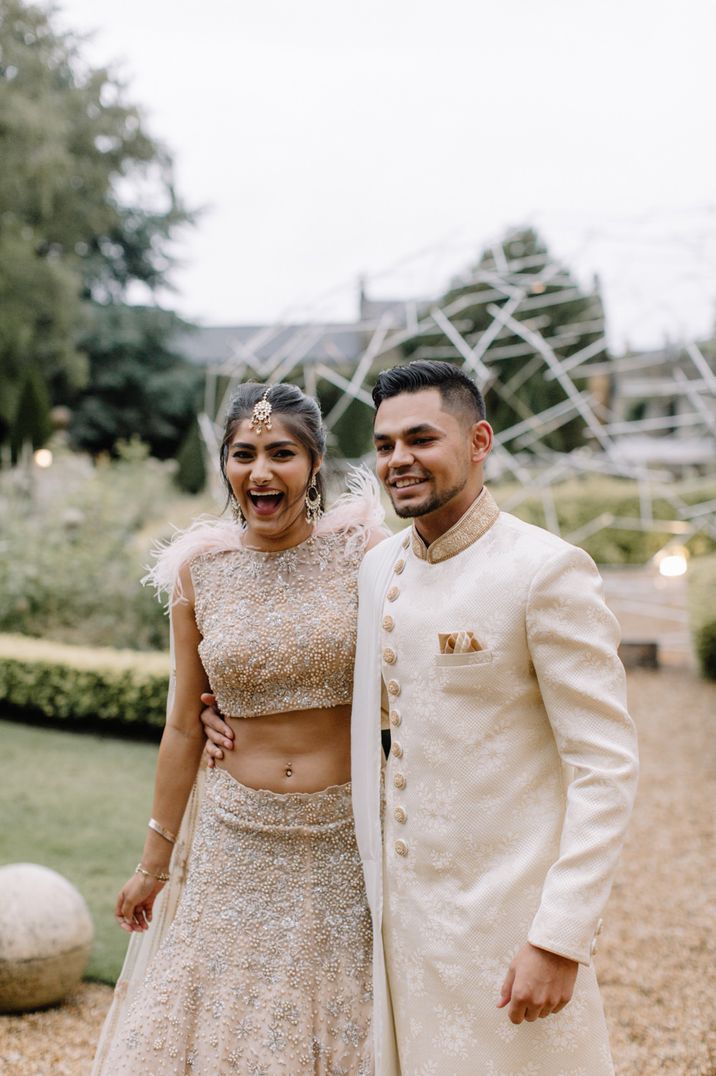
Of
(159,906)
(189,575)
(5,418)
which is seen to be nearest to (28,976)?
(159,906)

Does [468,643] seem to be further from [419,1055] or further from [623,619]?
[623,619]

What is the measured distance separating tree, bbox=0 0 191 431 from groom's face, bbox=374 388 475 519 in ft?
75.7

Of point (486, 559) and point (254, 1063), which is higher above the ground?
point (486, 559)

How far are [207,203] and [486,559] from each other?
1121 inches

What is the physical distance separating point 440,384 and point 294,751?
1.02 m

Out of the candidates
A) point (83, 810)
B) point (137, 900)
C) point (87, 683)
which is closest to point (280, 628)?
point (137, 900)

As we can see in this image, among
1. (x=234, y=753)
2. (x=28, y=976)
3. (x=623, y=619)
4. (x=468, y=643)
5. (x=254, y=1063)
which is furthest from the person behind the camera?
(x=623, y=619)

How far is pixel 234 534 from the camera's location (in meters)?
2.67

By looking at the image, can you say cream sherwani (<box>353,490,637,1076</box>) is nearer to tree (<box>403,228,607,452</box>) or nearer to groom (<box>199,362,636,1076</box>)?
groom (<box>199,362,636,1076</box>)

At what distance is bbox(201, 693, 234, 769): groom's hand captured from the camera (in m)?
2.47

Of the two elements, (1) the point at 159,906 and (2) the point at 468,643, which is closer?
(2) the point at 468,643

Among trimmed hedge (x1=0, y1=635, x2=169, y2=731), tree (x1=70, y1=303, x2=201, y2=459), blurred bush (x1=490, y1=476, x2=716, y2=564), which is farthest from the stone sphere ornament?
tree (x1=70, y1=303, x2=201, y2=459)

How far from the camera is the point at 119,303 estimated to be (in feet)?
90.2

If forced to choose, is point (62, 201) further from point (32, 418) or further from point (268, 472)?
point (268, 472)
